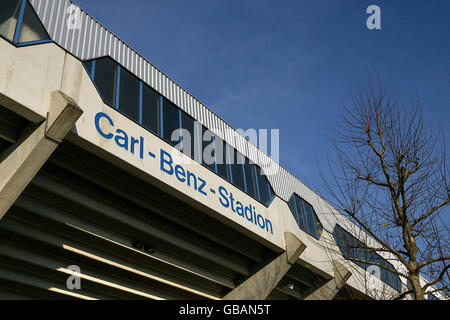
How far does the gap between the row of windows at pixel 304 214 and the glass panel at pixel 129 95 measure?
9398 millimetres

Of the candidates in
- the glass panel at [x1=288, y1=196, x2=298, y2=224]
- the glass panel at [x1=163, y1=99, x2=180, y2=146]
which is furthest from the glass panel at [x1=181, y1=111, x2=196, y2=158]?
the glass panel at [x1=288, y1=196, x2=298, y2=224]

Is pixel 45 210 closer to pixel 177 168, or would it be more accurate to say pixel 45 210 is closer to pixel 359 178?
pixel 177 168

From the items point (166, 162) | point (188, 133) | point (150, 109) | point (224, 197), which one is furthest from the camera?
point (188, 133)

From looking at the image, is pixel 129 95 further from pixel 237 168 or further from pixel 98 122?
pixel 237 168

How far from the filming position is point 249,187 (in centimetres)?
1731

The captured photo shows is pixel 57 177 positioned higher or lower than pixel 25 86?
lower

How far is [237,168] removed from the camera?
17.2m

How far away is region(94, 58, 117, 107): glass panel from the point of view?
12.2 m

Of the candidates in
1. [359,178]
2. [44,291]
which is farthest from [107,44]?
[359,178]

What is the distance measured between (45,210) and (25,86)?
133 inches

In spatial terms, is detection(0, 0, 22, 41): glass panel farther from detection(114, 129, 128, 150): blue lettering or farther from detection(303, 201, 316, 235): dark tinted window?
Result: detection(303, 201, 316, 235): dark tinted window

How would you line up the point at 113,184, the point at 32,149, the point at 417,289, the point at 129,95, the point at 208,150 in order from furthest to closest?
the point at 208,150 < the point at 129,95 < the point at 113,184 < the point at 32,149 < the point at 417,289

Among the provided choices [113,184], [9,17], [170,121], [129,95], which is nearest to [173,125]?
[170,121]

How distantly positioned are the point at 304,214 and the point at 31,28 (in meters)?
14.6
